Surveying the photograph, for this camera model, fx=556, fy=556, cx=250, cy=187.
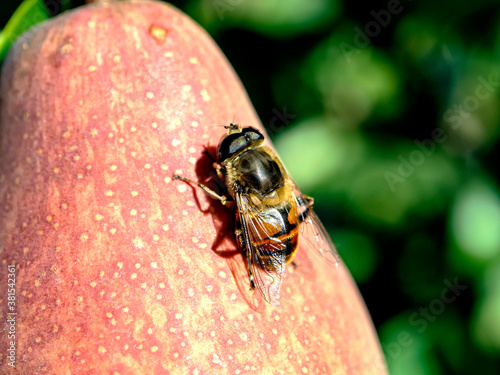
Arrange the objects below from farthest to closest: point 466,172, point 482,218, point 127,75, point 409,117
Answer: point 409,117 → point 466,172 → point 482,218 → point 127,75

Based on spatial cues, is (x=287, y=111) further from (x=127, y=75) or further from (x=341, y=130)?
(x=127, y=75)

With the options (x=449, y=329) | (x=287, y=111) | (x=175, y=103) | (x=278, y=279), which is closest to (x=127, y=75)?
(x=175, y=103)

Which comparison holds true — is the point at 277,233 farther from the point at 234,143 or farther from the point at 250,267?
the point at 234,143
